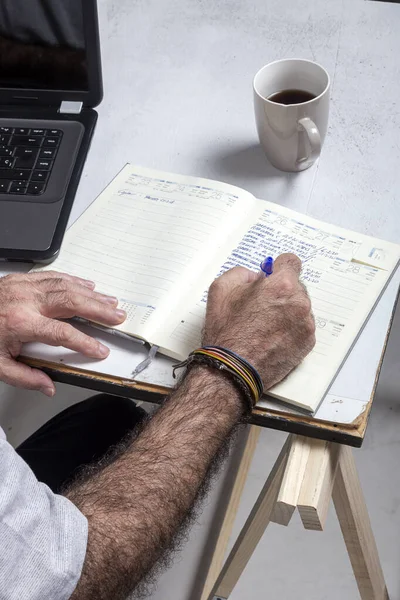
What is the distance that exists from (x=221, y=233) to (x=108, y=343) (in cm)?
19

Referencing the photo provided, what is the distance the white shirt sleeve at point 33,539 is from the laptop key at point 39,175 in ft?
A: 1.36

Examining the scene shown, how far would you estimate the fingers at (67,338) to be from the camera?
0.77 meters

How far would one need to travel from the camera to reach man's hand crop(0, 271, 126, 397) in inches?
30.7

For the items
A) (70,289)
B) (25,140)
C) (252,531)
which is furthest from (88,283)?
(252,531)

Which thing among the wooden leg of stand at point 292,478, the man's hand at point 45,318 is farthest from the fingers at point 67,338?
the wooden leg of stand at point 292,478

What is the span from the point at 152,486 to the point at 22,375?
0.19 meters

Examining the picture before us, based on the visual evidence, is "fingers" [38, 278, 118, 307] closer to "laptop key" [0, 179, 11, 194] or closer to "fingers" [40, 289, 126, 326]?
"fingers" [40, 289, 126, 326]

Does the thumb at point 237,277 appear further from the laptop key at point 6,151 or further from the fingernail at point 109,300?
the laptop key at point 6,151

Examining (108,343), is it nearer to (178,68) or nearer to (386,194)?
(386,194)

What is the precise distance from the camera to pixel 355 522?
0.91 meters

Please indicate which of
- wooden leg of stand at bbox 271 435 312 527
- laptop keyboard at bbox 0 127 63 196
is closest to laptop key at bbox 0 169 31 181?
laptop keyboard at bbox 0 127 63 196

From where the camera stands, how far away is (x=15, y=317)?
80cm

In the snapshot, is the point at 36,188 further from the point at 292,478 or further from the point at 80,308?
the point at 292,478

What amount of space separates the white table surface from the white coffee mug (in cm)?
3
